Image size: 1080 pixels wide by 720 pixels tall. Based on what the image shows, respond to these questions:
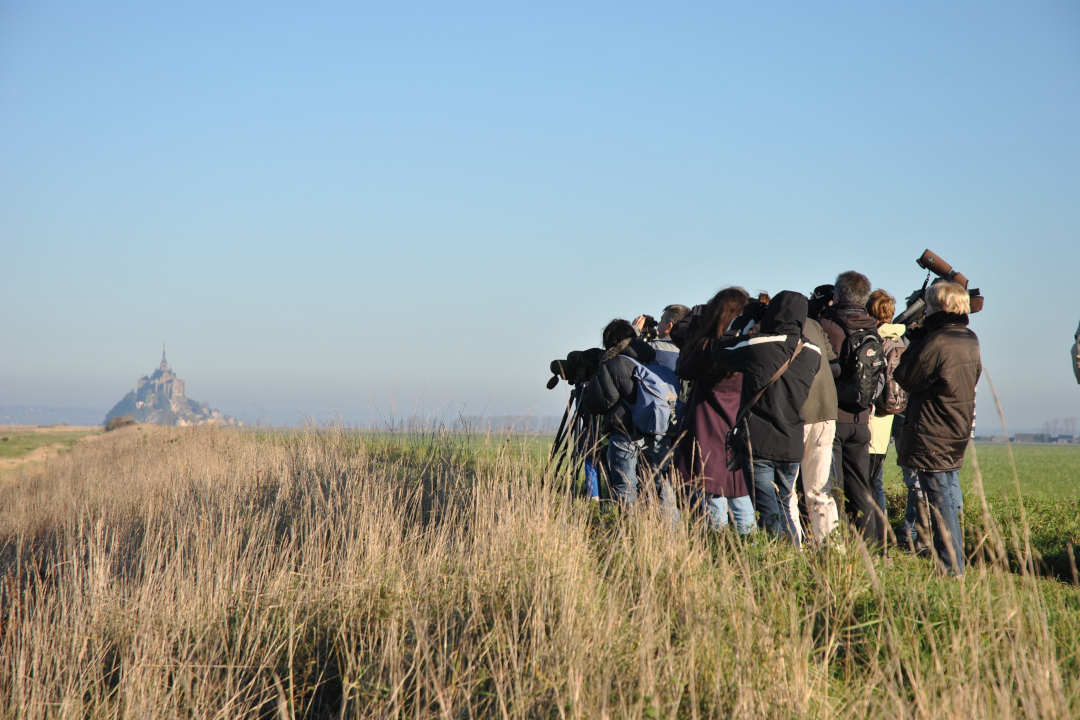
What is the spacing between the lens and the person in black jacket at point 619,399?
224 inches

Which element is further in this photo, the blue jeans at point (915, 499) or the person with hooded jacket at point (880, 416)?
the person with hooded jacket at point (880, 416)

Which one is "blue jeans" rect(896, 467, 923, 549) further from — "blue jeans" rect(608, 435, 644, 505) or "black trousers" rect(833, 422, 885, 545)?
"blue jeans" rect(608, 435, 644, 505)

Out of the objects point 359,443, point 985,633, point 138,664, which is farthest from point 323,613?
point 359,443

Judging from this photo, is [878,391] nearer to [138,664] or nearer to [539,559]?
[539,559]

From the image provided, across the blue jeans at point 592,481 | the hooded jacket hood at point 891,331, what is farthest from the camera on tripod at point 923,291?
the blue jeans at point 592,481

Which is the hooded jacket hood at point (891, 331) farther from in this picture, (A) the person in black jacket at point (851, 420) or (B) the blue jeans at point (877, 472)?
(B) the blue jeans at point (877, 472)

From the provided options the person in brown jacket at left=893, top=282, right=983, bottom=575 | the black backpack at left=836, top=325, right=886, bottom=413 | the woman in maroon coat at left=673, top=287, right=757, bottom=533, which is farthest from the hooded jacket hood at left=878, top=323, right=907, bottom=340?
the woman in maroon coat at left=673, top=287, right=757, bottom=533

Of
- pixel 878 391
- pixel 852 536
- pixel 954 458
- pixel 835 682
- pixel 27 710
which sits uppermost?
pixel 878 391

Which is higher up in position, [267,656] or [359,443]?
[359,443]

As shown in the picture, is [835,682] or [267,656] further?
[267,656]

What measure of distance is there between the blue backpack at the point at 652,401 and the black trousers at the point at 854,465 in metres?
1.27

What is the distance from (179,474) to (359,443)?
2884 mm

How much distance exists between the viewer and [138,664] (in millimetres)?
3812

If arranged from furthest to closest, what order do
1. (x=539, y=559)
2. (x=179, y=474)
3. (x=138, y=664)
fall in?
(x=179, y=474), (x=539, y=559), (x=138, y=664)
